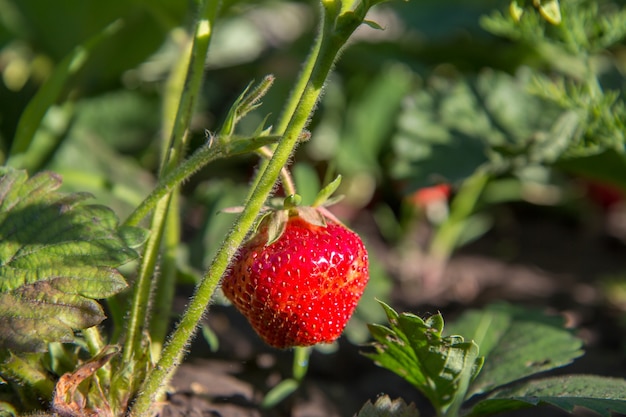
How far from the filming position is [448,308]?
146 centimetres

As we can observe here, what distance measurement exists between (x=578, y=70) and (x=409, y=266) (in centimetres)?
54

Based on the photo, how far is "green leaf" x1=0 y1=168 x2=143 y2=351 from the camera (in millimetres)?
729

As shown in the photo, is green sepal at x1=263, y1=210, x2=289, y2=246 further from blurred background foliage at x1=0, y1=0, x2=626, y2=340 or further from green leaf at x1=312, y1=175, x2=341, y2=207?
blurred background foliage at x1=0, y1=0, x2=626, y2=340

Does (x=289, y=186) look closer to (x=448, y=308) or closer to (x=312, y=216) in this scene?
(x=312, y=216)

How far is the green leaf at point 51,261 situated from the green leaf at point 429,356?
0.26m

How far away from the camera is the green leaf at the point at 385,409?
79cm

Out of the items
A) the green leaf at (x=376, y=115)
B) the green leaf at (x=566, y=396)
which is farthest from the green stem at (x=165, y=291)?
the green leaf at (x=376, y=115)

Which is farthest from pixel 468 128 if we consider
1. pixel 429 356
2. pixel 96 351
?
pixel 96 351

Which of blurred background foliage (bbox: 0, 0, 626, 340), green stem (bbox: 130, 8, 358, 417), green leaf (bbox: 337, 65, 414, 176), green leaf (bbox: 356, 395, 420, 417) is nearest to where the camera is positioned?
green stem (bbox: 130, 8, 358, 417)

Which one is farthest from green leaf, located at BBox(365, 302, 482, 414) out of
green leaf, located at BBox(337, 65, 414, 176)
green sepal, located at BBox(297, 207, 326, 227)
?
green leaf, located at BBox(337, 65, 414, 176)

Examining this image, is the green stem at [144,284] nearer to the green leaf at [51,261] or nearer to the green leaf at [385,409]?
the green leaf at [51,261]

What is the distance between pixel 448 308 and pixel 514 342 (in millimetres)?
441

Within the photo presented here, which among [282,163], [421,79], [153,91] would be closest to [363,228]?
[421,79]

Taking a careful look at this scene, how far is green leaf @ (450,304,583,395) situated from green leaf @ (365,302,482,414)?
0.05m
